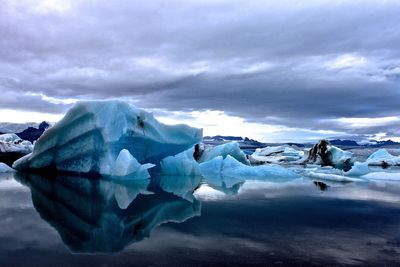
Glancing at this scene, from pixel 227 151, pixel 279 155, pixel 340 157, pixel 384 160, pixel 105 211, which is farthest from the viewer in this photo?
pixel 279 155

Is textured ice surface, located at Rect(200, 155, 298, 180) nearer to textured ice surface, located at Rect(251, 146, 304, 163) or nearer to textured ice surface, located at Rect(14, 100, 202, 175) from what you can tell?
textured ice surface, located at Rect(14, 100, 202, 175)

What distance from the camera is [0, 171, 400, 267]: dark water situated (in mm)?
3389

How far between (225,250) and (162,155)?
989 cm

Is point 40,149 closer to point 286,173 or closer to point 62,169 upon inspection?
point 62,169

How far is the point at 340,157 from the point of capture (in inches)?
963

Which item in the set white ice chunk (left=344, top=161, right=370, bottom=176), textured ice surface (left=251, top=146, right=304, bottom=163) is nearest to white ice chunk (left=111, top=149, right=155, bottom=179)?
white ice chunk (left=344, top=161, right=370, bottom=176)

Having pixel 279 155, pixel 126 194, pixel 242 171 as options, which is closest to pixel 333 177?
pixel 242 171

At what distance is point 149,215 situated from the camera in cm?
543

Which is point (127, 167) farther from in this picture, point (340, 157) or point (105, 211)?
point (340, 157)

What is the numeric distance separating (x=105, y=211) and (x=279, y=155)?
27.4m

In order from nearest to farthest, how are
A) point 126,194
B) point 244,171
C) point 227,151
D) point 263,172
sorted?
1. point 126,194
2. point 263,172
3. point 244,171
4. point 227,151

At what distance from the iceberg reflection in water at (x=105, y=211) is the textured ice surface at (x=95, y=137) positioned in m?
2.42

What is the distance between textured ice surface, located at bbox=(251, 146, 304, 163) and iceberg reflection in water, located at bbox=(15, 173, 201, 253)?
19591mm

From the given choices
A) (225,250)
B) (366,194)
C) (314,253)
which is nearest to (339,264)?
(314,253)
